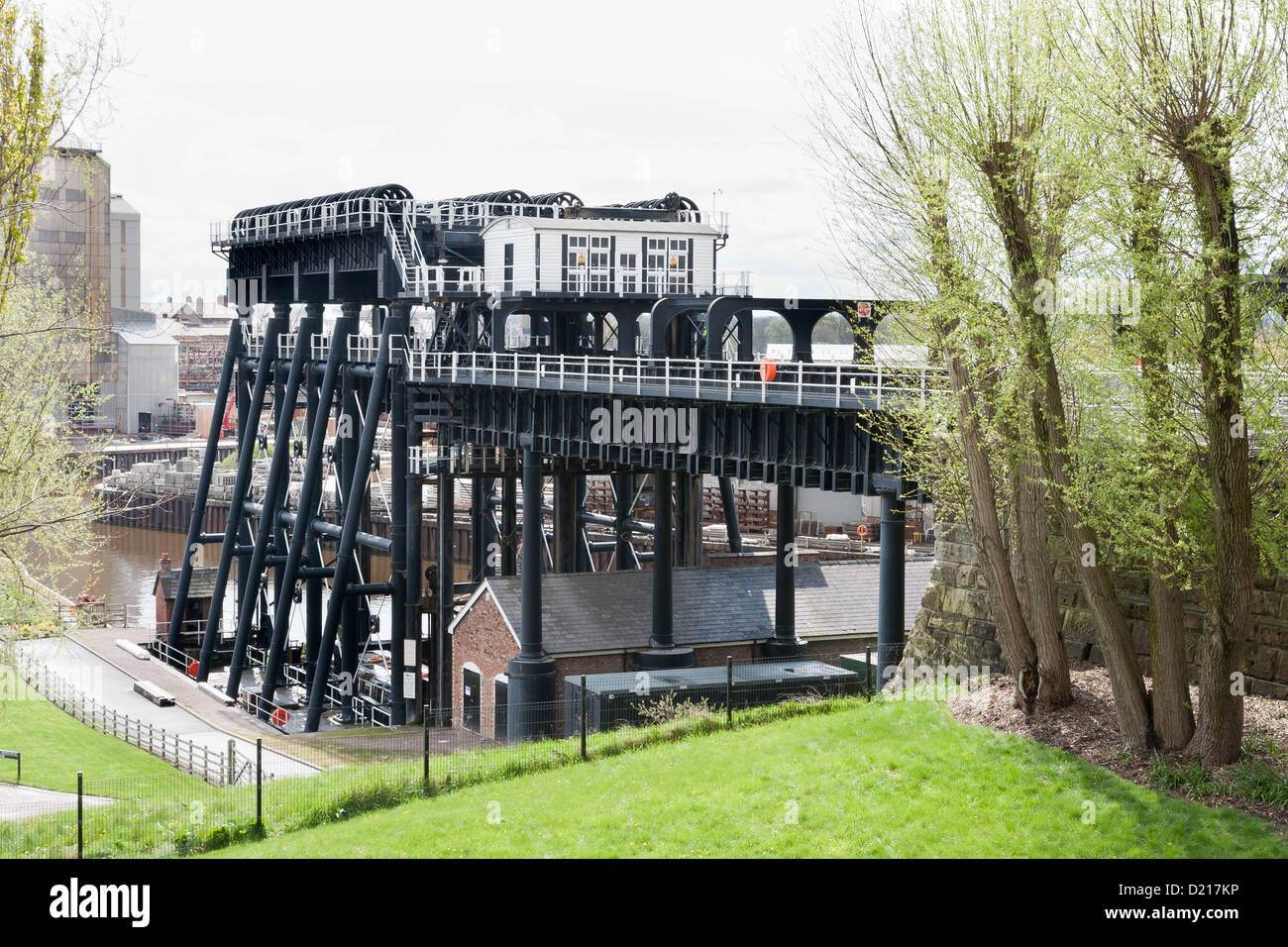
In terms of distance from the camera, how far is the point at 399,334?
4544cm

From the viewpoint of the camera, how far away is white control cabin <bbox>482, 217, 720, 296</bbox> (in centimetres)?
4647

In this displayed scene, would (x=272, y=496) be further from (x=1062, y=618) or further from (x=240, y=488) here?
(x=1062, y=618)

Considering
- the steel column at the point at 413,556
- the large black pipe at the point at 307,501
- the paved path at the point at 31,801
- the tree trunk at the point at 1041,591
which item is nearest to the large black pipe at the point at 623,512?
the steel column at the point at 413,556

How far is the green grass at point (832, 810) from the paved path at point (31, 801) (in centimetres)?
769

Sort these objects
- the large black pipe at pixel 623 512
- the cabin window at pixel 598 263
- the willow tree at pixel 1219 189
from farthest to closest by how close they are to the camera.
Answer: the large black pipe at pixel 623 512 → the cabin window at pixel 598 263 → the willow tree at pixel 1219 189

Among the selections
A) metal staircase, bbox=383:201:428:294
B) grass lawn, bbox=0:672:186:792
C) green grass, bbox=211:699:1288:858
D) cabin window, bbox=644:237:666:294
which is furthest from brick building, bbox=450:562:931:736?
green grass, bbox=211:699:1288:858

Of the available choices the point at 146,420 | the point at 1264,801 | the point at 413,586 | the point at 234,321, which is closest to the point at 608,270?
the point at 413,586

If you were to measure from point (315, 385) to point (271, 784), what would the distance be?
31276 millimetres

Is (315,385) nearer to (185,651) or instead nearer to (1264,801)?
(185,651)

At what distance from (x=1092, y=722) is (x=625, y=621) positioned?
1984 centimetres

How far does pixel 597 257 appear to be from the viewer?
156 ft

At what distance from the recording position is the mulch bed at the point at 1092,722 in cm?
1748

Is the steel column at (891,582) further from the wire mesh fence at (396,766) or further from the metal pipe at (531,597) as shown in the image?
the metal pipe at (531,597)

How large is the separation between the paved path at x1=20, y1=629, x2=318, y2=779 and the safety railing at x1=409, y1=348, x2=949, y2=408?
1209cm
